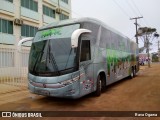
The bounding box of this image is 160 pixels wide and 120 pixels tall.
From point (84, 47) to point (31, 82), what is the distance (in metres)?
2.56

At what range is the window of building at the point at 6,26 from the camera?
23359mm

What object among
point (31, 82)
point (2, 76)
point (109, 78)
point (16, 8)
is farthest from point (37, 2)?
point (31, 82)

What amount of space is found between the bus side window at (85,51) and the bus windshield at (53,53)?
0.53 meters

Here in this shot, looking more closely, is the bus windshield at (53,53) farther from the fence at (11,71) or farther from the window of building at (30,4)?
the window of building at (30,4)

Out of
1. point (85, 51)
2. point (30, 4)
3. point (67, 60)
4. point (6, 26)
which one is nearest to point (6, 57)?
point (85, 51)

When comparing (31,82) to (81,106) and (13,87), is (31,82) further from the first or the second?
(13,87)

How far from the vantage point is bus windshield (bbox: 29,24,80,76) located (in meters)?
8.13

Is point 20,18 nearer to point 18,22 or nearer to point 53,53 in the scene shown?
point 18,22

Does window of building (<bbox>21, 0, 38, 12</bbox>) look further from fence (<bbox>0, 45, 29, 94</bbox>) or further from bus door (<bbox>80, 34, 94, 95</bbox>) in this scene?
bus door (<bbox>80, 34, 94, 95</bbox>)

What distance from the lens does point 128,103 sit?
862cm

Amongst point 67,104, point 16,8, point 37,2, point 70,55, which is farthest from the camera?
point 37,2

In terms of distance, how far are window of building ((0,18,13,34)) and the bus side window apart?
54.3ft

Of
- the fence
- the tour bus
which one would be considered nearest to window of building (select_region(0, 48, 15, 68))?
the fence

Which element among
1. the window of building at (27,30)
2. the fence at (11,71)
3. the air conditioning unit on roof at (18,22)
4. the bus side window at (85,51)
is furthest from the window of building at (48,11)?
the bus side window at (85,51)
